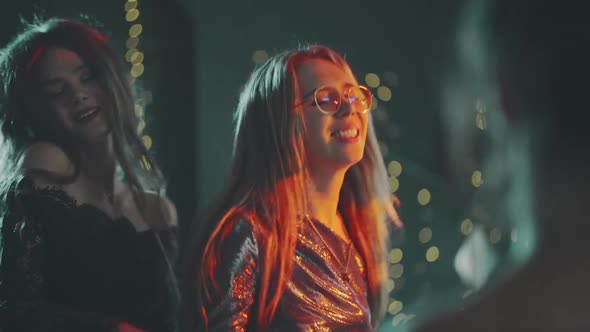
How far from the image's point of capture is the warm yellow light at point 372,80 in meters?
2.16

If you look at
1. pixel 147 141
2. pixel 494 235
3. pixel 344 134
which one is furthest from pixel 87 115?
pixel 494 235

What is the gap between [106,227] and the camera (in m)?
2.23

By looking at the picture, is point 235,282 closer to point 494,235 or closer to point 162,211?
point 162,211

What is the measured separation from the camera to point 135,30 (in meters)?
2.35

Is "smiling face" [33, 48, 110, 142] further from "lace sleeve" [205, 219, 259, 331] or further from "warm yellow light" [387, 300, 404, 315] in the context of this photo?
"warm yellow light" [387, 300, 404, 315]

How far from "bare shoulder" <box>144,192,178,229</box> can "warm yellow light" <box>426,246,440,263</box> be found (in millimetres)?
658

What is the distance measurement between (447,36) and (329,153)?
1.40ft

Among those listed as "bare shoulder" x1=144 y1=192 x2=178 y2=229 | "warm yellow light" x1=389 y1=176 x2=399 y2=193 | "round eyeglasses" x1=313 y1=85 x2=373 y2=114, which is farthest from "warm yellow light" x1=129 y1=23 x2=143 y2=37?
"warm yellow light" x1=389 y1=176 x2=399 y2=193

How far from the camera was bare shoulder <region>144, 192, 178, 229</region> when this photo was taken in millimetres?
2261

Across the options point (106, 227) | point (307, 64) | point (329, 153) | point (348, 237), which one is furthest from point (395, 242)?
point (106, 227)

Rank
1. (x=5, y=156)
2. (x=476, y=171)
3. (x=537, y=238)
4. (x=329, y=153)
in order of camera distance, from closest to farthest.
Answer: (x=537, y=238) < (x=476, y=171) < (x=329, y=153) < (x=5, y=156)

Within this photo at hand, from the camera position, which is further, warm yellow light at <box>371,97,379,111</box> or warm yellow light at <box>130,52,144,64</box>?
warm yellow light at <box>130,52,144,64</box>

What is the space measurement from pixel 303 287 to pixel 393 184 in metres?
0.36

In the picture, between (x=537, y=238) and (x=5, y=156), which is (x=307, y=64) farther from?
(x=537, y=238)
